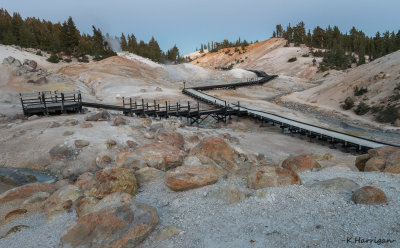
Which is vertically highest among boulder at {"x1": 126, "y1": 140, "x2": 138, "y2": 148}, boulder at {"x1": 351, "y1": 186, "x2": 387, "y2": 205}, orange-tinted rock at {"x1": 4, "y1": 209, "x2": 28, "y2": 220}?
boulder at {"x1": 351, "y1": 186, "x2": 387, "y2": 205}

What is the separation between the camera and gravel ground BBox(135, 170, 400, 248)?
5.76 m

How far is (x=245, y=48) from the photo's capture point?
6029 inches

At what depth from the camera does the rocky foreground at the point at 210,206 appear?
612 cm

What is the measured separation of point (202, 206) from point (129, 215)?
2317mm

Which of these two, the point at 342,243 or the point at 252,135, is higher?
the point at 342,243

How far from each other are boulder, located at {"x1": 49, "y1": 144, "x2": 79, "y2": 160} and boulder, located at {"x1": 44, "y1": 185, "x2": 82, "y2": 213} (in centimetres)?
866

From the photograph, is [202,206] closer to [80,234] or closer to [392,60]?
[80,234]

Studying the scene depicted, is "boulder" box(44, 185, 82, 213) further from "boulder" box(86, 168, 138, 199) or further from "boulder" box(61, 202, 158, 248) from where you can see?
"boulder" box(61, 202, 158, 248)

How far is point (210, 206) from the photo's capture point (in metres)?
7.88

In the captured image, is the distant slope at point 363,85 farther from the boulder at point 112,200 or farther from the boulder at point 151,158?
the boulder at point 112,200

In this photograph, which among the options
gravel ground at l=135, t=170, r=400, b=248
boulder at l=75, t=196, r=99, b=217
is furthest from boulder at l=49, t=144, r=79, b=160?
gravel ground at l=135, t=170, r=400, b=248

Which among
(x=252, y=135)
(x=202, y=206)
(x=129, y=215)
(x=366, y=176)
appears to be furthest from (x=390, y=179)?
(x=252, y=135)

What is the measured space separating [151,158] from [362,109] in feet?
121

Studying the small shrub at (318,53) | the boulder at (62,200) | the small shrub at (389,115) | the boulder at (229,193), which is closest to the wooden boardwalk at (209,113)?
the small shrub at (389,115)
